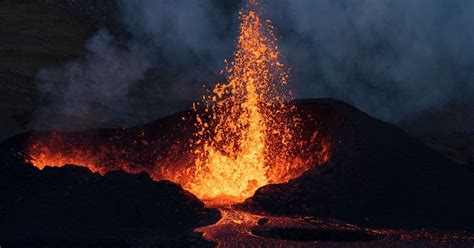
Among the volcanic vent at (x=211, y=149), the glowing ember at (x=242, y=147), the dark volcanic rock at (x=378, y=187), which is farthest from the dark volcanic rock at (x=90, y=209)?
the glowing ember at (x=242, y=147)

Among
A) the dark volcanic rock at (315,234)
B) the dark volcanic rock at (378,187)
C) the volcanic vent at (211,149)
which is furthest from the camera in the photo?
the volcanic vent at (211,149)

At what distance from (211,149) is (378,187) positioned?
12.0ft

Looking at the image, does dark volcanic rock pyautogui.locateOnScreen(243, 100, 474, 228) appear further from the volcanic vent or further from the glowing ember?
the glowing ember

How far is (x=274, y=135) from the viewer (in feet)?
36.6

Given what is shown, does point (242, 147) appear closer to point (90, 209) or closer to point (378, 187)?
point (378, 187)

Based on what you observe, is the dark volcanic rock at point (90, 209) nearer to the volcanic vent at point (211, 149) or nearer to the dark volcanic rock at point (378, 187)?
the dark volcanic rock at point (378, 187)

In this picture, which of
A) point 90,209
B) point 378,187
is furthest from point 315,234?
point 90,209

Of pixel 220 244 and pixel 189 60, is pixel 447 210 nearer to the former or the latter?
pixel 220 244

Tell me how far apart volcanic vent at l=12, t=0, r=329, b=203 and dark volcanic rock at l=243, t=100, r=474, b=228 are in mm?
757

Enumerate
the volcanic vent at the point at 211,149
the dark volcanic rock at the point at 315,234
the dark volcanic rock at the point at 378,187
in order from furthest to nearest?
the volcanic vent at the point at 211,149, the dark volcanic rock at the point at 378,187, the dark volcanic rock at the point at 315,234

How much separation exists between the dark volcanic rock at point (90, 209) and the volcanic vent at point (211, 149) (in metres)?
1.71

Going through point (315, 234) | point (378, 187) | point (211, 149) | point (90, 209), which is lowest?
point (315, 234)

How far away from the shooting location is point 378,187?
8.75m

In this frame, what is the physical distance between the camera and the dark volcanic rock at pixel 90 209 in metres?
7.25
